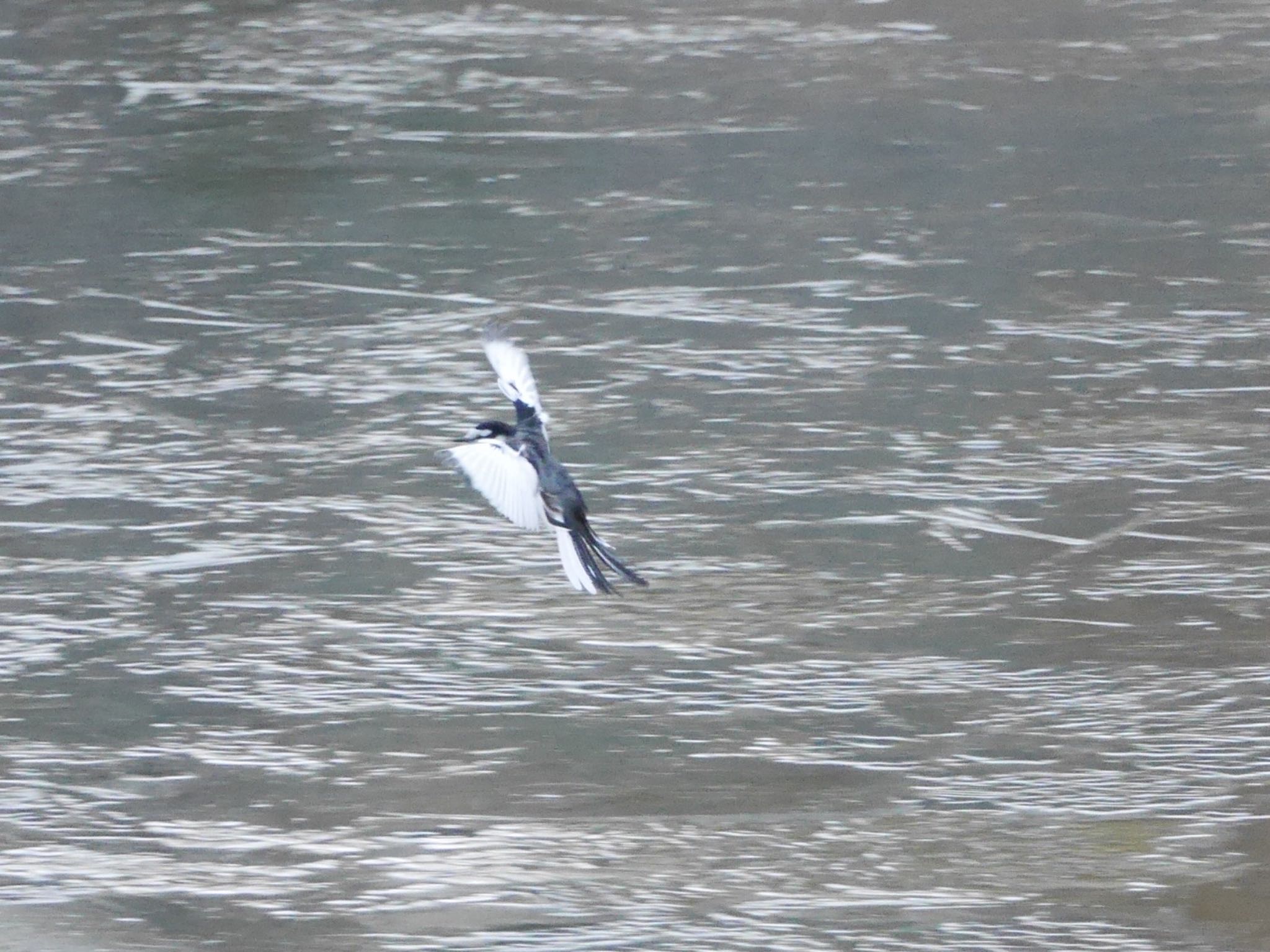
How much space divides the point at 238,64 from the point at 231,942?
7594mm

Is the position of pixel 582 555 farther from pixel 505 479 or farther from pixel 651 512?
pixel 651 512

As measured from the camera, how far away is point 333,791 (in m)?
4.43

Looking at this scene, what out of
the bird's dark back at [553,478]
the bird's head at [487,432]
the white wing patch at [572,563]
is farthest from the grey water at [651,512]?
the bird's head at [487,432]

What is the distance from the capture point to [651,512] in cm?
578

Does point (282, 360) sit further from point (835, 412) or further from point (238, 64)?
point (238, 64)

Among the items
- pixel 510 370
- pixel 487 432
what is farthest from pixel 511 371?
pixel 487 432

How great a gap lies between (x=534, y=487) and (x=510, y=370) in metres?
0.56

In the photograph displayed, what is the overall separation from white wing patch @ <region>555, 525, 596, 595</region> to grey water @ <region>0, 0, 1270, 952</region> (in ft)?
0.35

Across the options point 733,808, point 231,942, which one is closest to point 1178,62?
point 733,808

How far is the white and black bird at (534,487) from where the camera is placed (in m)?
5.00

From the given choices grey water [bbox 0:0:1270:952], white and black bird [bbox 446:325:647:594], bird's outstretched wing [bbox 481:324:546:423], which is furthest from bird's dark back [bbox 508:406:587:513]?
grey water [bbox 0:0:1270:952]

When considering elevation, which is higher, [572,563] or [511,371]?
[511,371]

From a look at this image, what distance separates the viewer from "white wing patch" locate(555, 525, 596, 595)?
16.8ft

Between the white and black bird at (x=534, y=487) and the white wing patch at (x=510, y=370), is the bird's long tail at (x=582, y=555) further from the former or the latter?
the white wing patch at (x=510, y=370)
